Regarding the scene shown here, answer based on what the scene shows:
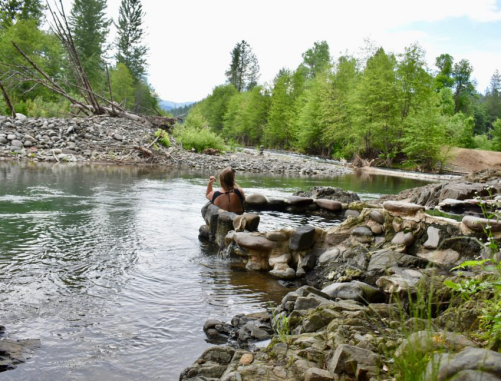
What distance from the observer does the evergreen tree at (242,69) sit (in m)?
85.4

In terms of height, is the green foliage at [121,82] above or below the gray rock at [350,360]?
above

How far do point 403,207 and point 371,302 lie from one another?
2.19m

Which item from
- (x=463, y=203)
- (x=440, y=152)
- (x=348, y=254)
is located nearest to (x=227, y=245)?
(x=348, y=254)

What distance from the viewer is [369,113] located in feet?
126

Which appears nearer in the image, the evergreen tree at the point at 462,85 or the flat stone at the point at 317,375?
the flat stone at the point at 317,375

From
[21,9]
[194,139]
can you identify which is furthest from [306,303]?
[21,9]

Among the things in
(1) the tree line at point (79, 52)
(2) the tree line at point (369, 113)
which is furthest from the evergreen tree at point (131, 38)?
(2) the tree line at point (369, 113)

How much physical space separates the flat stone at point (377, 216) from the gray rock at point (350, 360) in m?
3.83

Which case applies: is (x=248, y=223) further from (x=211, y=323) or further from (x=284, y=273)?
(x=211, y=323)

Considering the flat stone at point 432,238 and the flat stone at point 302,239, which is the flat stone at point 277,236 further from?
the flat stone at point 432,238

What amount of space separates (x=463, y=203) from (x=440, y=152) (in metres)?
29.5

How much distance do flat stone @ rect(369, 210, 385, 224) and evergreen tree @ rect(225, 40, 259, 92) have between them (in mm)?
83412

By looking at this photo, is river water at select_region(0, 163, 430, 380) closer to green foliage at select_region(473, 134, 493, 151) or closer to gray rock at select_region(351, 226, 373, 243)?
gray rock at select_region(351, 226, 373, 243)

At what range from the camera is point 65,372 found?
3197 mm
